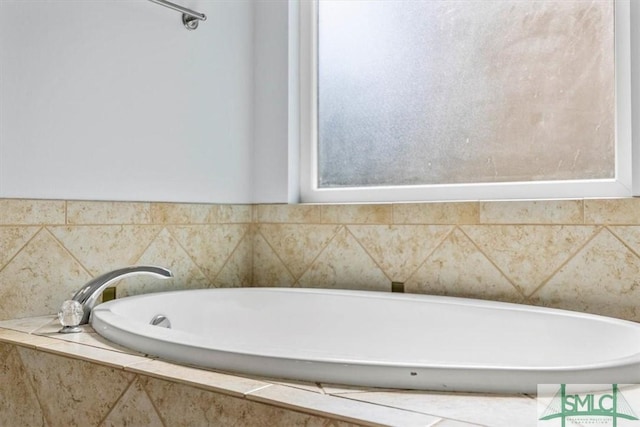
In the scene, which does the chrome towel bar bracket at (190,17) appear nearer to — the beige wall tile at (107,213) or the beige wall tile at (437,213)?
the beige wall tile at (107,213)

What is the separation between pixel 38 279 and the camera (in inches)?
66.7

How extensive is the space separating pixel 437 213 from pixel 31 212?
127 centimetres

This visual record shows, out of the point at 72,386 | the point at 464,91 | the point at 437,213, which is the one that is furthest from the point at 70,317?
the point at 464,91

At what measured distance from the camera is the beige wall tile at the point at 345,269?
2076 mm

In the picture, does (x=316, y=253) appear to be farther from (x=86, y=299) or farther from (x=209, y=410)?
(x=209, y=410)

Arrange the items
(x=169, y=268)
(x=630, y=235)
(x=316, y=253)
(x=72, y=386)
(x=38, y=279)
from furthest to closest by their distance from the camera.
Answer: (x=316, y=253) → (x=169, y=268) → (x=38, y=279) → (x=630, y=235) → (x=72, y=386)

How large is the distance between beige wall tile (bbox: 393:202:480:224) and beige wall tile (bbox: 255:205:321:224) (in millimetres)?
350

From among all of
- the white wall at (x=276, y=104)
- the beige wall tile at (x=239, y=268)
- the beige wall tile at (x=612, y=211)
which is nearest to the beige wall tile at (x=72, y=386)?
the beige wall tile at (x=239, y=268)

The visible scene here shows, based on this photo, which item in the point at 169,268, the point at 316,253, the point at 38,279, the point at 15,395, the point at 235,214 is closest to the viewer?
the point at 15,395

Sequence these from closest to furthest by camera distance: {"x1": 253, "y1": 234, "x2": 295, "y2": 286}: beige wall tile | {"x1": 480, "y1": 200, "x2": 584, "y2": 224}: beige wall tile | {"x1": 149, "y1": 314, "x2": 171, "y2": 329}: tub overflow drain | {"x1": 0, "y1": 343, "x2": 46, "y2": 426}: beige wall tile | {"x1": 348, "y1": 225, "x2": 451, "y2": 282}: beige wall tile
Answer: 1. {"x1": 0, "y1": 343, "x2": 46, "y2": 426}: beige wall tile
2. {"x1": 480, "y1": 200, "x2": 584, "y2": 224}: beige wall tile
3. {"x1": 149, "y1": 314, "x2": 171, "y2": 329}: tub overflow drain
4. {"x1": 348, "y1": 225, "x2": 451, "y2": 282}: beige wall tile
5. {"x1": 253, "y1": 234, "x2": 295, "y2": 286}: beige wall tile

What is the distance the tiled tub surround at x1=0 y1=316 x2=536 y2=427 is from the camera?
0.85 meters

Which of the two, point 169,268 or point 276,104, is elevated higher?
point 276,104

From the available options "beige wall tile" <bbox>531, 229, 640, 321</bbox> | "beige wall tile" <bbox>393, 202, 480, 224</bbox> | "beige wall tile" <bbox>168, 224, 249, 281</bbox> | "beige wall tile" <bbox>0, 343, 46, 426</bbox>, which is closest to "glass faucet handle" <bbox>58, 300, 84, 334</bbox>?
"beige wall tile" <bbox>0, 343, 46, 426</bbox>

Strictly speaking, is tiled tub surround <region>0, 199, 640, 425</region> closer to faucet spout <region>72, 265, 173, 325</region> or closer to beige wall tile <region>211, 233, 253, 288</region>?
beige wall tile <region>211, 233, 253, 288</region>
